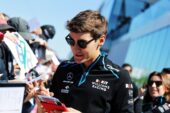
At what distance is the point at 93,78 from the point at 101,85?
83mm

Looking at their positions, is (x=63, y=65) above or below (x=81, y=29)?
below

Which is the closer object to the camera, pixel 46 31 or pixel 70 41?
pixel 70 41

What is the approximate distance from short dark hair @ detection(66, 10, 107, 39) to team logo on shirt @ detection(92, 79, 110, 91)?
0.93 ft

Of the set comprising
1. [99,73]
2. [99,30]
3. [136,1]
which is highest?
[136,1]

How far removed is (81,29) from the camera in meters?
3.38

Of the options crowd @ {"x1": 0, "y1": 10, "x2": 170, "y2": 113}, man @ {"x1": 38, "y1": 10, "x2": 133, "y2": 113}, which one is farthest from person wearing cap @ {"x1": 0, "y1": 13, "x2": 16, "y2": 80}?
man @ {"x1": 38, "y1": 10, "x2": 133, "y2": 113}

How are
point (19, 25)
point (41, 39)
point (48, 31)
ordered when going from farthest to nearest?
point (48, 31) → point (41, 39) → point (19, 25)

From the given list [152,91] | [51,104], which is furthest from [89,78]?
[152,91]

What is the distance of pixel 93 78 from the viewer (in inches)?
137

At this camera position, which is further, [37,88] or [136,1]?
[136,1]

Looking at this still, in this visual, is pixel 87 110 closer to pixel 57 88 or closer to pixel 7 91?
pixel 57 88

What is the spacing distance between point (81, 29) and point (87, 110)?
512 millimetres

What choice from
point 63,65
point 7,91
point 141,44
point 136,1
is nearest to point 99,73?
point 63,65

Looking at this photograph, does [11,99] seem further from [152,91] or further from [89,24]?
[152,91]
